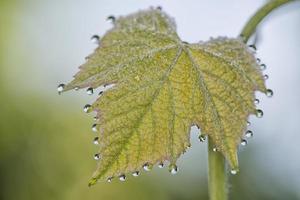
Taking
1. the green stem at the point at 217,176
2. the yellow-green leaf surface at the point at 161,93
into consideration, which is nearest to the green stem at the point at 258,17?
the yellow-green leaf surface at the point at 161,93

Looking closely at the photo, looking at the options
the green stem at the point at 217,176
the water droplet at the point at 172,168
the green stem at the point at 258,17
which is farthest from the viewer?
the green stem at the point at 258,17

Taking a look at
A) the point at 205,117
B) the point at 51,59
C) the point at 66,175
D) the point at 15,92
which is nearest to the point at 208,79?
the point at 205,117

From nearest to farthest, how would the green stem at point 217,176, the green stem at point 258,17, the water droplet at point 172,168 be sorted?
the water droplet at point 172,168 → the green stem at point 217,176 → the green stem at point 258,17

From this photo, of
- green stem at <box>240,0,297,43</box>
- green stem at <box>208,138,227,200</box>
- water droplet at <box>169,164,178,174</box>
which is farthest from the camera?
green stem at <box>240,0,297,43</box>

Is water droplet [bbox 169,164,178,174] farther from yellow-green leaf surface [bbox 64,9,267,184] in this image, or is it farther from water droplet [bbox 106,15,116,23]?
water droplet [bbox 106,15,116,23]

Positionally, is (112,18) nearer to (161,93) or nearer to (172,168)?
(161,93)

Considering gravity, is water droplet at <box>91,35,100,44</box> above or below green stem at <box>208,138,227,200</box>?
above

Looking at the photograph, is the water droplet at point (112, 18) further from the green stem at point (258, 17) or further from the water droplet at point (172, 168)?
the water droplet at point (172, 168)

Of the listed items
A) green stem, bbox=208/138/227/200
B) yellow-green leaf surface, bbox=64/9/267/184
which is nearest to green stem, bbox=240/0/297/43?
yellow-green leaf surface, bbox=64/9/267/184
